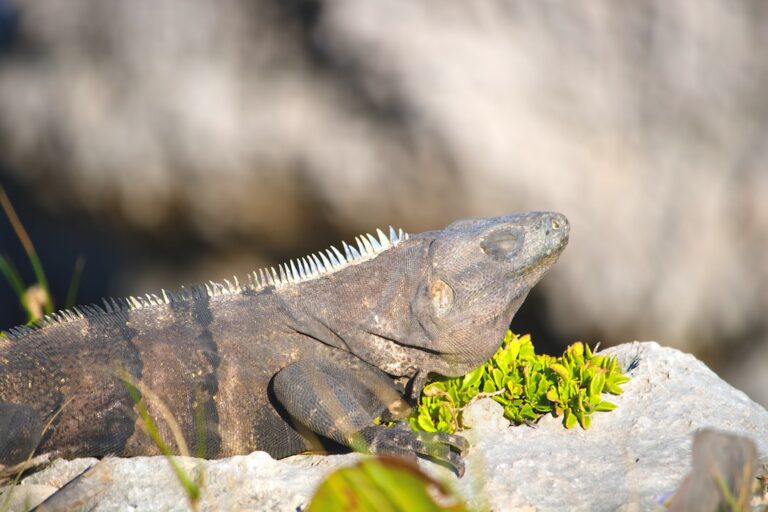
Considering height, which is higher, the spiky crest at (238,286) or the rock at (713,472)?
the rock at (713,472)

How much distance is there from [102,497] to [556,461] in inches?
73.2

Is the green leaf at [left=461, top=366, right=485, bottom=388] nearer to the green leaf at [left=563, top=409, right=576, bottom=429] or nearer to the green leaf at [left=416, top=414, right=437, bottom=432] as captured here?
the green leaf at [left=416, top=414, right=437, bottom=432]

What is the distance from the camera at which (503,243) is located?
159 inches

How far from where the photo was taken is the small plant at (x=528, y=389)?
Answer: 12.9 feet

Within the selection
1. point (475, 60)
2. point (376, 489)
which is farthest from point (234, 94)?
point (376, 489)

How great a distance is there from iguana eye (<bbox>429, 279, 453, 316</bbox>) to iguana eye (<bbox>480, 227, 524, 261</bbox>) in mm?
260

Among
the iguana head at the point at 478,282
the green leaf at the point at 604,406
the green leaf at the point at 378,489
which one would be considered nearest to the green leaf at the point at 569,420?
the green leaf at the point at 604,406

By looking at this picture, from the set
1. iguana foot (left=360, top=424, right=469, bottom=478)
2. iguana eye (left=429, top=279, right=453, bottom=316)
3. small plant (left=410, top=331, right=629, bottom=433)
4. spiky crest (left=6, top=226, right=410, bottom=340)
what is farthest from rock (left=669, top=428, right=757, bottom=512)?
spiky crest (left=6, top=226, right=410, bottom=340)

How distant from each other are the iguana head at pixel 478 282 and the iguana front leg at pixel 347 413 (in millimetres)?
391

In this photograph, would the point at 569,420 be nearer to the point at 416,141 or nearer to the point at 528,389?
the point at 528,389

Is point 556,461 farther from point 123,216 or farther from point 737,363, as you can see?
point 123,216

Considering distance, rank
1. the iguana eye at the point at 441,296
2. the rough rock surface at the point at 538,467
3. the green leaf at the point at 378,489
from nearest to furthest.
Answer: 1. the green leaf at the point at 378,489
2. the rough rock surface at the point at 538,467
3. the iguana eye at the point at 441,296

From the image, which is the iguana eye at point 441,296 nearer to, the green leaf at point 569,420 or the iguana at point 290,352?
the iguana at point 290,352

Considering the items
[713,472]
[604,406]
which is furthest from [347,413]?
[713,472]
